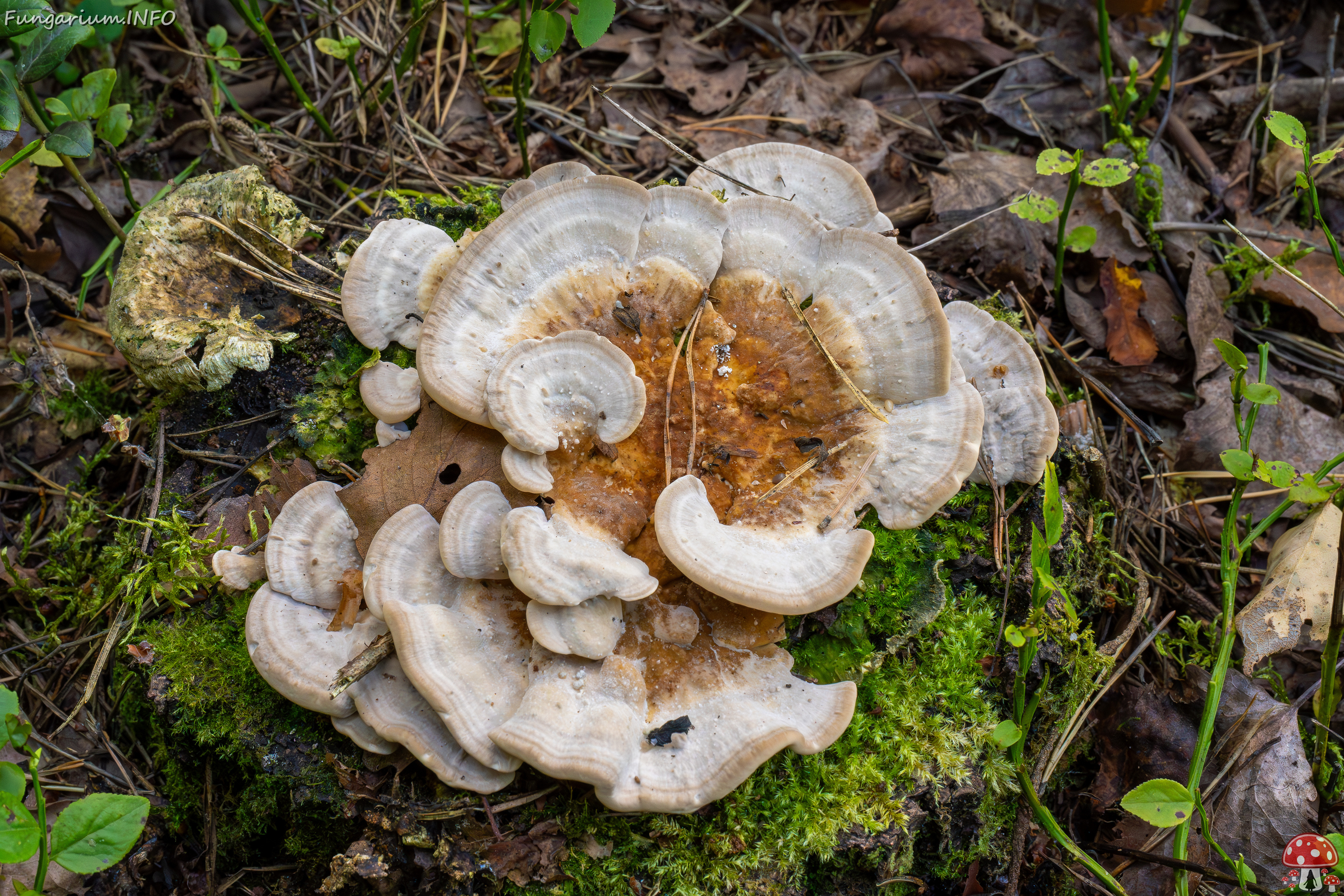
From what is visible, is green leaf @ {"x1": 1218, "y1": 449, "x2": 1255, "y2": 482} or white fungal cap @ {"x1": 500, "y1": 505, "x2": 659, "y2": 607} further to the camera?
green leaf @ {"x1": 1218, "y1": 449, "x2": 1255, "y2": 482}

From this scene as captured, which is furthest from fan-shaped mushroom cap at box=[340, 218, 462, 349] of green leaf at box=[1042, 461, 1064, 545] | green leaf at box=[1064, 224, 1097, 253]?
green leaf at box=[1064, 224, 1097, 253]

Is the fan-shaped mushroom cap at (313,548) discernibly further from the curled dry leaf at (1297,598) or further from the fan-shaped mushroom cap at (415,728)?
the curled dry leaf at (1297,598)

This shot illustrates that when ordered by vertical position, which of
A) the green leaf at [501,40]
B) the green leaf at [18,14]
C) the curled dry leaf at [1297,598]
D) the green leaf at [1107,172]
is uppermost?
the green leaf at [18,14]

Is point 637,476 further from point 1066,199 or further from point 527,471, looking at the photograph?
point 1066,199

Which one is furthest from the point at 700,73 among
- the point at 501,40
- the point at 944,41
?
the point at 944,41

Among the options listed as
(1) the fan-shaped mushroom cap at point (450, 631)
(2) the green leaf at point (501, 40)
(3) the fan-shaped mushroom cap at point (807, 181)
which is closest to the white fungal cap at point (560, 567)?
(1) the fan-shaped mushroom cap at point (450, 631)

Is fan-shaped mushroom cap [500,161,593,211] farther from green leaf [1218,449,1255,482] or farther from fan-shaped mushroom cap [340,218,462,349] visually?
green leaf [1218,449,1255,482]
